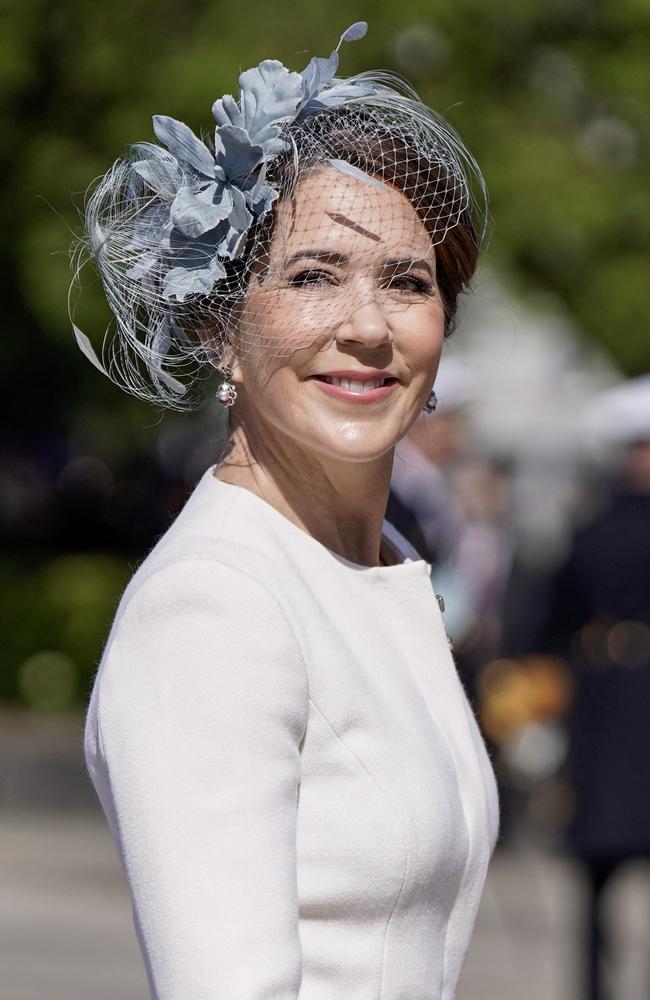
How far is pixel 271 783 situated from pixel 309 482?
482 mm

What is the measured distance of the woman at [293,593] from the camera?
1.71 metres

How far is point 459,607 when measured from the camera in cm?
752

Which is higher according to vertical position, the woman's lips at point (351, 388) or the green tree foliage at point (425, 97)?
the woman's lips at point (351, 388)

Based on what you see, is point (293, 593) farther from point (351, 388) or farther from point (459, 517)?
point (459, 517)

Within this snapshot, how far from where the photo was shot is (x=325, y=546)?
212 cm

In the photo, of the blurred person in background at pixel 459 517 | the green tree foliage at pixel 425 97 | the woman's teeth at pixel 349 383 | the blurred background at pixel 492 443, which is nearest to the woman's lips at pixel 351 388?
the woman's teeth at pixel 349 383

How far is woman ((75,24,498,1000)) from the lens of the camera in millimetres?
1707

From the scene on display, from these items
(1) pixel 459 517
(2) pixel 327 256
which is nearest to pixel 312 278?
(2) pixel 327 256

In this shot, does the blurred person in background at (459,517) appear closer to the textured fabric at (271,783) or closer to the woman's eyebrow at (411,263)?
the woman's eyebrow at (411,263)

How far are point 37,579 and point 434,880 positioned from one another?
11281mm

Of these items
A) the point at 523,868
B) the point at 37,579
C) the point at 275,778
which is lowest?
the point at 37,579

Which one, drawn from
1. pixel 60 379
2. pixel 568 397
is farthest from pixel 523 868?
pixel 568 397

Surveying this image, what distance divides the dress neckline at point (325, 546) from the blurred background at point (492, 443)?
2430 millimetres

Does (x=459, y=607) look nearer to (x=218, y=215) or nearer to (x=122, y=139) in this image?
(x=122, y=139)
